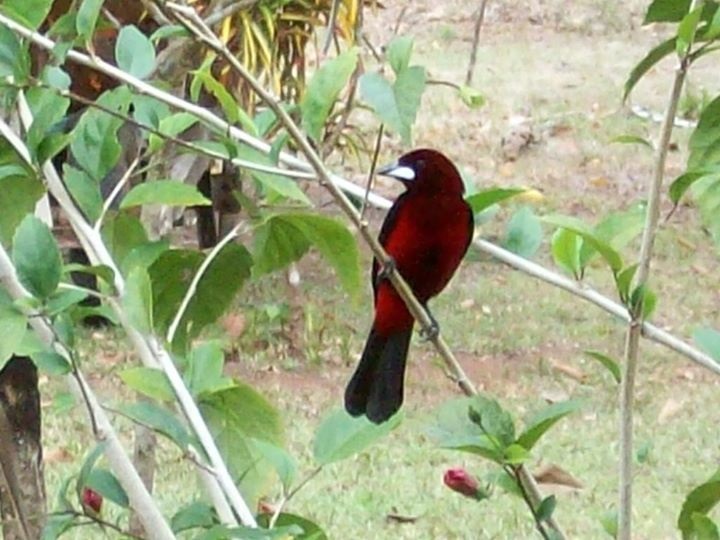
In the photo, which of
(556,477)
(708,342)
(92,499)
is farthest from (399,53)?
(556,477)

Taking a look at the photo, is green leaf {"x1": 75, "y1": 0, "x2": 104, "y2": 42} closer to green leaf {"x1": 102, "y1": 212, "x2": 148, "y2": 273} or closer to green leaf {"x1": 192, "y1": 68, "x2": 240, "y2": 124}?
green leaf {"x1": 192, "y1": 68, "x2": 240, "y2": 124}

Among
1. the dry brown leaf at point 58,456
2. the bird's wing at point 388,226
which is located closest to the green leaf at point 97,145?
the bird's wing at point 388,226

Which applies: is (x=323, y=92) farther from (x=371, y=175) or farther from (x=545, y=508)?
(x=545, y=508)

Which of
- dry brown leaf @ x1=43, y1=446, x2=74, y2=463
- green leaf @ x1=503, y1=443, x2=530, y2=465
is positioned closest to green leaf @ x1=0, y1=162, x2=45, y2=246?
green leaf @ x1=503, y1=443, x2=530, y2=465

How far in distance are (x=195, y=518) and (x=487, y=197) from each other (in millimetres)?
256

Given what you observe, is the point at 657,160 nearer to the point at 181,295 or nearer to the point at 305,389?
the point at 181,295

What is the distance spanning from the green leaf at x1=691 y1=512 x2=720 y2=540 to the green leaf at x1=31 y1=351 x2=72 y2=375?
35 centimetres

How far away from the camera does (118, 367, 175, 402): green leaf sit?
0.92 m

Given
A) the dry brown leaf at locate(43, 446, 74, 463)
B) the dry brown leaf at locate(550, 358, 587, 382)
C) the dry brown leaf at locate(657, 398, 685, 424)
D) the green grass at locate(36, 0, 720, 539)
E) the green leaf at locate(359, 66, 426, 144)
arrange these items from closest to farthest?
the green leaf at locate(359, 66, 426, 144) < the green grass at locate(36, 0, 720, 539) < the dry brown leaf at locate(43, 446, 74, 463) < the dry brown leaf at locate(657, 398, 685, 424) < the dry brown leaf at locate(550, 358, 587, 382)

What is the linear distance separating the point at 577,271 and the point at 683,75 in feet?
0.62

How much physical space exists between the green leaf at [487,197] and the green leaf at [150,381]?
21cm

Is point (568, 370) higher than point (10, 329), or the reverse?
point (10, 329)

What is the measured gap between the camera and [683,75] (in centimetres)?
82

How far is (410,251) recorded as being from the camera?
4.67 feet
